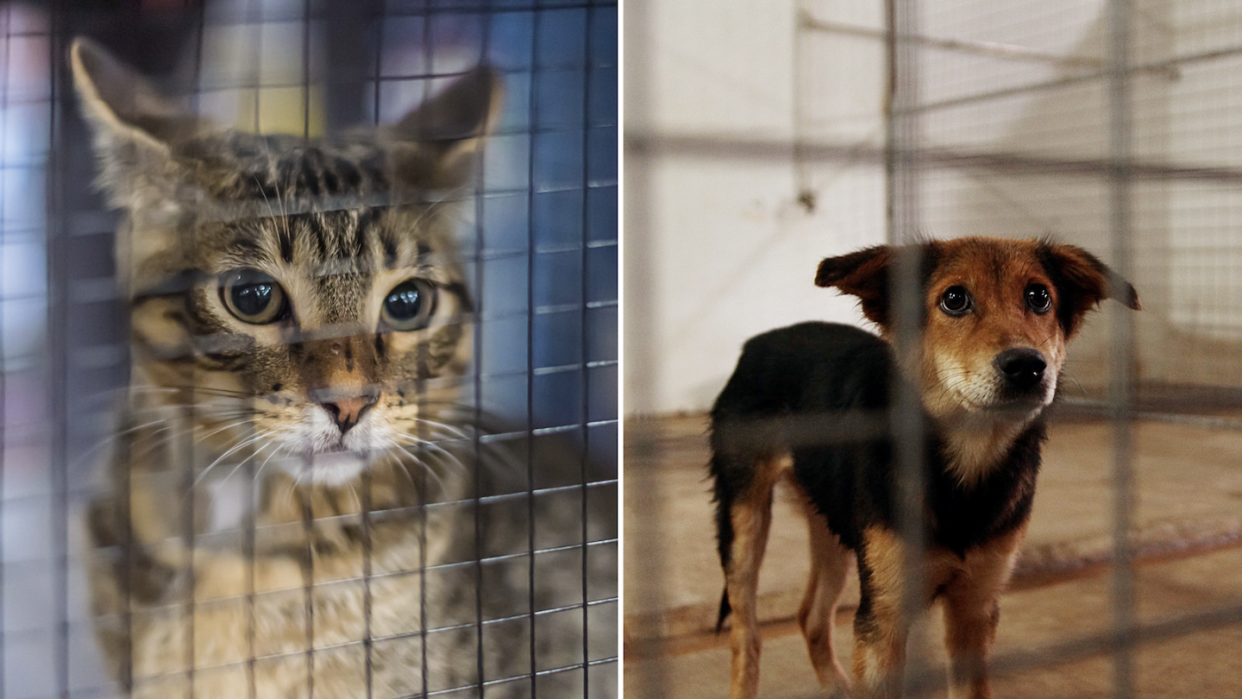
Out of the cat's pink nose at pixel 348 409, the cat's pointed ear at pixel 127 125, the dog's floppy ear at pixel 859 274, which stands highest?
the cat's pointed ear at pixel 127 125

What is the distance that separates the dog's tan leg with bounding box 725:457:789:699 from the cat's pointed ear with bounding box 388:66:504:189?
523 millimetres

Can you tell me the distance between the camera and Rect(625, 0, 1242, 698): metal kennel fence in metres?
0.98

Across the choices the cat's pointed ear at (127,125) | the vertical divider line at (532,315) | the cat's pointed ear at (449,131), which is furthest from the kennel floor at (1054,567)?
the cat's pointed ear at (127,125)

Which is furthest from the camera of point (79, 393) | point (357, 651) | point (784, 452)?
point (784, 452)

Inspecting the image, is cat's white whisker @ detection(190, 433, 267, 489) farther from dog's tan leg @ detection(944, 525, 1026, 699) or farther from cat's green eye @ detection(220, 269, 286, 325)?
dog's tan leg @ detection(944, 525, 1026, 699)

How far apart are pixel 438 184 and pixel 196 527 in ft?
1.45

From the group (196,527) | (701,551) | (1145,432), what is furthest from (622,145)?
(1145,432)

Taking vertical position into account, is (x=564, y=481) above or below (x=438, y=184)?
below

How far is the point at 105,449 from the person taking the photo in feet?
2.52

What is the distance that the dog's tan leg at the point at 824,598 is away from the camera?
0.98m

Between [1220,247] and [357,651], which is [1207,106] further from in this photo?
[357,651]

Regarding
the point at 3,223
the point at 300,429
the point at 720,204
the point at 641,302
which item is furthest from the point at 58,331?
the point at 720,204

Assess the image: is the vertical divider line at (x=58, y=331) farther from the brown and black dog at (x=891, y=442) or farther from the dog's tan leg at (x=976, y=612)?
the dog's tan leg at (x=976, y=612)

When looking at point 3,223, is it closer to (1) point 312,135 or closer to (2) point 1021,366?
(1) point 312,135
